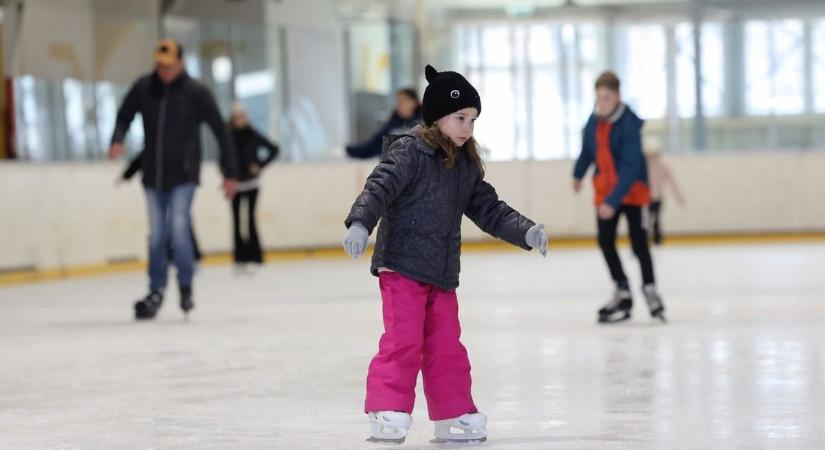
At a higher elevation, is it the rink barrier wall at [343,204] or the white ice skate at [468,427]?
the white ice skate at [468,427]

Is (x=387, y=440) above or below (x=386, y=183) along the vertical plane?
below

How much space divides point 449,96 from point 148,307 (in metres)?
5.35

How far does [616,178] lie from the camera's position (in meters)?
8.63

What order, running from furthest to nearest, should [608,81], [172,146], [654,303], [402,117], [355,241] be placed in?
[402,117] → [172,146] → [654,303] → [608,81] → [355,241]

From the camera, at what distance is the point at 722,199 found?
20906 mm

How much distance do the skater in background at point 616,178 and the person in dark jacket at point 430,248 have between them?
13.0 feet

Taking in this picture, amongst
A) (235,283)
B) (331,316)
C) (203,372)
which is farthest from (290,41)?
(203,372)

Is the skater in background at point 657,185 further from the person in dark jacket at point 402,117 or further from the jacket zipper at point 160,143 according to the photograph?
the jacket zipper at point 160,143

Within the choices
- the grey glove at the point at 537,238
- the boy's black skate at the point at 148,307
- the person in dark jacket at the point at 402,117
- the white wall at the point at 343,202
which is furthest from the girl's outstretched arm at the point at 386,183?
the white wall at the point at 343,202

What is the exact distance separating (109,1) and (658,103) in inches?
301

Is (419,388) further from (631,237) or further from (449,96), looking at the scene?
(631,237)

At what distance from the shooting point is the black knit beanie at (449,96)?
455 centimetres

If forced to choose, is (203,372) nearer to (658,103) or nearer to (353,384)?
(353,384)

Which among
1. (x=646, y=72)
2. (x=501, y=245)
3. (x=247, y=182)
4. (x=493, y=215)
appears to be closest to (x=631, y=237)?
(x=493, y=215)
